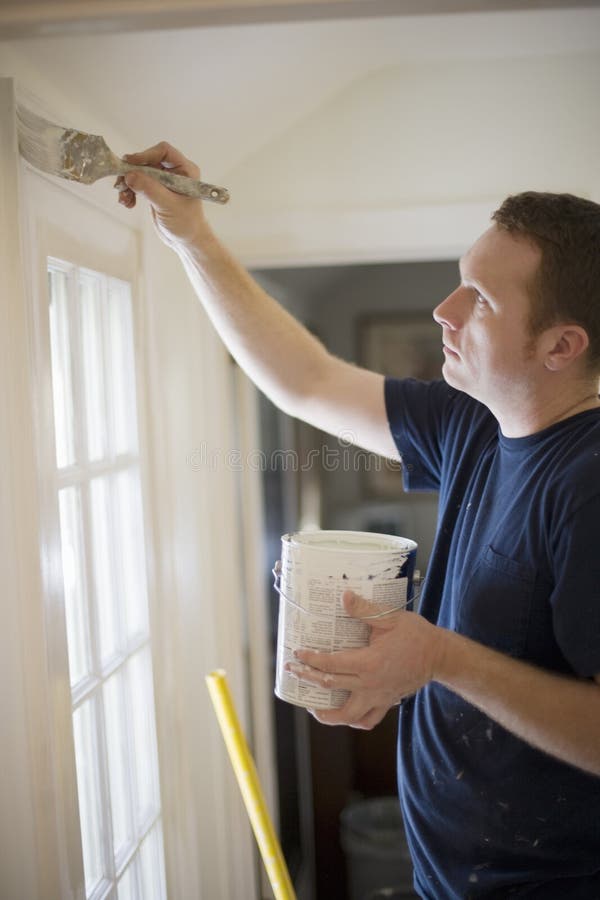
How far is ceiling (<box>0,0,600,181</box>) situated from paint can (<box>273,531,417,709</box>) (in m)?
0.48

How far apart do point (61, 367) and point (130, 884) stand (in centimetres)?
73

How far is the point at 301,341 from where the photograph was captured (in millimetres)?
1094

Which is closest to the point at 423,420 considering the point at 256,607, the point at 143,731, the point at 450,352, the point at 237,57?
the point at 450,352

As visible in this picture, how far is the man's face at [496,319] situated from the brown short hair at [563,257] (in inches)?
0.5

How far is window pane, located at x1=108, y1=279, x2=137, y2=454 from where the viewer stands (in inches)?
43.7

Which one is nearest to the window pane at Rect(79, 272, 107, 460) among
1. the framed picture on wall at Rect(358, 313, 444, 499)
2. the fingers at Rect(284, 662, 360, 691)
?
the fingers at Rect(284, 662, 360, 691)

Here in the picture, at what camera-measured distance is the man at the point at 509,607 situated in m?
0.71

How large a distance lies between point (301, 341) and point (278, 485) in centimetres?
100

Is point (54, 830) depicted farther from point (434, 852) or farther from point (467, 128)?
point (467, 128)

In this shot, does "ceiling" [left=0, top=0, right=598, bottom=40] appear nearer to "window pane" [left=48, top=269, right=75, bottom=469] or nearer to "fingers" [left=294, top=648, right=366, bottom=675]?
"window pane" [left=48, top=269, right=75, bottom=469]

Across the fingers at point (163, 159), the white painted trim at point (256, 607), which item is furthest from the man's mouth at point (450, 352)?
the white painted trim at point (256, 607)

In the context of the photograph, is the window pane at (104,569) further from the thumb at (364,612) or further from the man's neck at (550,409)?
the man's neck at (550,409)

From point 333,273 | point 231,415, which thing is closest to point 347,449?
point 231,415

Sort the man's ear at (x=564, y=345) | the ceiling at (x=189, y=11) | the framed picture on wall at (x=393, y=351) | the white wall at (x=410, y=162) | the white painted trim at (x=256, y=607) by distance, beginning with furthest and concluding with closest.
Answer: the framed picture on wall at (x=393, y=351) → the white painted trim at (x=256, y=607) → the white wall at (x=410, y=162) → the man's ear at (x=564, y=345) → the ceiling at (x=189, y=11)
